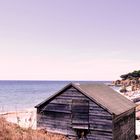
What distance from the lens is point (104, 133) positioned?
58.1 feet

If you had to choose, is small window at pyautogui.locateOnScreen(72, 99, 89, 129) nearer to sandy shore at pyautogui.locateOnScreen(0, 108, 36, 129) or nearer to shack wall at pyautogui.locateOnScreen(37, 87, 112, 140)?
shack wall at pyautogui.locateOnScreen(37, 87, 112, 140)

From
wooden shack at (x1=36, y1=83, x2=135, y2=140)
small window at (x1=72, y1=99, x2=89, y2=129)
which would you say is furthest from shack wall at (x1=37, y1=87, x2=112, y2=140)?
small window at (x1=72, y1=99, x2=89, y2=129)

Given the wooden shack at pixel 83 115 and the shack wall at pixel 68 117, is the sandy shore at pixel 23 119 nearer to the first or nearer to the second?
the shack wall at pixel 68 117

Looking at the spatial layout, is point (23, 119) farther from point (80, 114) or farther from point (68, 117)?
point (80, 114)

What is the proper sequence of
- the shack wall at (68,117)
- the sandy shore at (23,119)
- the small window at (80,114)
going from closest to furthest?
the sandy shore at (23,119)
the shack wall at (68,117)
the small window at (80,114)

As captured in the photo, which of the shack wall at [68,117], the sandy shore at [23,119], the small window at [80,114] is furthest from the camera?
the small window at [80,114]

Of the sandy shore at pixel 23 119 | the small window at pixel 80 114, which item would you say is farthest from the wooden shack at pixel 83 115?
the sandy shore at pixel 23 119

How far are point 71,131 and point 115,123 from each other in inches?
125

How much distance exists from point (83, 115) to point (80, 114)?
0.23 m

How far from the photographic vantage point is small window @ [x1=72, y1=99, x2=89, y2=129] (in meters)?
18.4

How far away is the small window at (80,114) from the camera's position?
18422 millimetres

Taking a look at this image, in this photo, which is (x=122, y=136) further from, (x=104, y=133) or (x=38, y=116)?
(x=38, y=116)

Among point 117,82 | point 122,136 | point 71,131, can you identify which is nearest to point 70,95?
point 71,131

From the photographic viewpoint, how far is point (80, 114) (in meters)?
18.7
